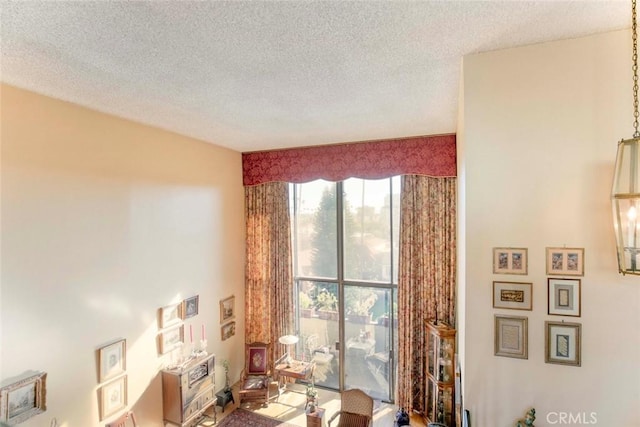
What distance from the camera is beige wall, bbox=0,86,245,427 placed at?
8.27 ft

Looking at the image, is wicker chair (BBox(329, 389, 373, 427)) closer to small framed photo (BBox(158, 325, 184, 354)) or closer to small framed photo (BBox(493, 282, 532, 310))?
small framed photo (BBox(158, 325, 184, 354))

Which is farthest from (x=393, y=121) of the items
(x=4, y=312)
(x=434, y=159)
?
(x=4, y=312)

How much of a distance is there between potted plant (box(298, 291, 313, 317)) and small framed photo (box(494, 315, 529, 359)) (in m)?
3.63

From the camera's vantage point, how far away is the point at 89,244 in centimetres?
304

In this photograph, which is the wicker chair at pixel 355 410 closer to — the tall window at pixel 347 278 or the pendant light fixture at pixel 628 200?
the tall window at pixel 347 278

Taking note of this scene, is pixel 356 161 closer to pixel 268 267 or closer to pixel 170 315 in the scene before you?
pixel 268 267

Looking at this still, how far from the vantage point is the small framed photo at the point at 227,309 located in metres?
4.87

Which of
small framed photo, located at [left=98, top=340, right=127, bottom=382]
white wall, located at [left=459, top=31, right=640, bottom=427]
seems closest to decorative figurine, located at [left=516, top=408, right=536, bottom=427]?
white wall, located at [left=459, top=31, right=640, bottom=427]

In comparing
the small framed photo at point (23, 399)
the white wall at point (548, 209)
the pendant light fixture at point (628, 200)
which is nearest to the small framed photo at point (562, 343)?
the white wall at point (548, 209)

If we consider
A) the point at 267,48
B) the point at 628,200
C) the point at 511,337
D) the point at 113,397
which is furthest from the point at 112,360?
the point at 628,200

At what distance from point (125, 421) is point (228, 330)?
1.82 m

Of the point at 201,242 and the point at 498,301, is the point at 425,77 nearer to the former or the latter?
the point at 498,301

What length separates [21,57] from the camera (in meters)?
2.01

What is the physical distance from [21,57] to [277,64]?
1617 millimetres
